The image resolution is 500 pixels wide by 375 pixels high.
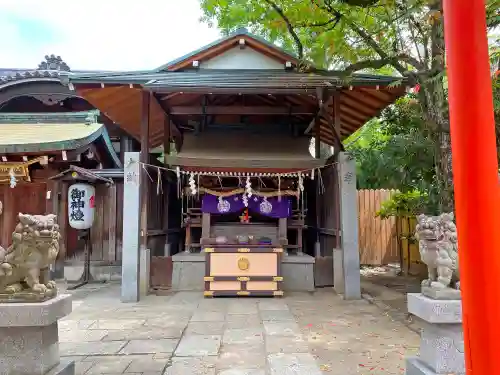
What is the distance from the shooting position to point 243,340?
4.92m

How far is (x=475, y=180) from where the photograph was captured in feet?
5.21

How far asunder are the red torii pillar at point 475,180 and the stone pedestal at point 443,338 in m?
1.81

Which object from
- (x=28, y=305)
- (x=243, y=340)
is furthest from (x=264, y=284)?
(x=28, y=305)

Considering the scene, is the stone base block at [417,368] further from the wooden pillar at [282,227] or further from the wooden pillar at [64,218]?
the wooden pillar at [64,218]

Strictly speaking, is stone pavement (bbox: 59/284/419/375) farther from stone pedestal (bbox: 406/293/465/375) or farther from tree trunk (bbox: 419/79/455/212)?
tree trunk (bbox: 419/79/455/212)

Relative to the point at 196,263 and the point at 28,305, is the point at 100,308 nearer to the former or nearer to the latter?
the point at 196,263

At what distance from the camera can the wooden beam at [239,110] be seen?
9484mm

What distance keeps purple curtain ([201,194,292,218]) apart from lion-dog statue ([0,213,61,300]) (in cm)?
625

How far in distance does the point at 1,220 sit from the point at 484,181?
35.1 feet

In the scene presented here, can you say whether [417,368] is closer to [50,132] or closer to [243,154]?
[243,154]

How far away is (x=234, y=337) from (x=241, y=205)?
475 centimetres

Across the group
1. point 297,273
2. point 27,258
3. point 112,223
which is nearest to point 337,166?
point 297,273

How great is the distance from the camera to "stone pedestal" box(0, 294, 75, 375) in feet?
9.84

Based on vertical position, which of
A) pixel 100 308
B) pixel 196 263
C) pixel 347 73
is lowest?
pixel 100 308
